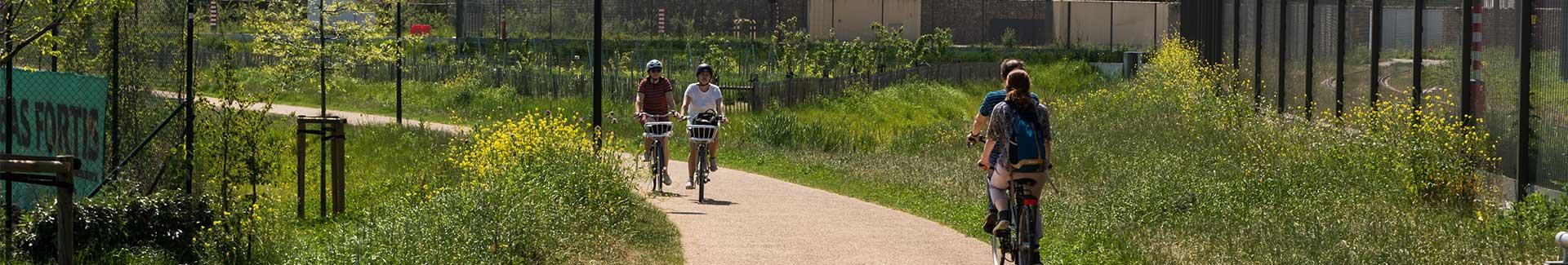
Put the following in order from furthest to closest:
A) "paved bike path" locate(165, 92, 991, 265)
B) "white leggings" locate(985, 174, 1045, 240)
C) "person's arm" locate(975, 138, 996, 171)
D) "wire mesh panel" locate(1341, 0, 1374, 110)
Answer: "wire mesh panel" locate(1341, 0, 1374, 110) < "paved bike path" locate(165, 92, 991, 265) < "person's arm" locate(975, 138, 996, 171) < "white leggings" locate(985, 174, 1045, 240)

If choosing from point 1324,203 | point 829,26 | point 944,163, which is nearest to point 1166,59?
point 944,163

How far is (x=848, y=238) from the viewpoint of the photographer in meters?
12.7

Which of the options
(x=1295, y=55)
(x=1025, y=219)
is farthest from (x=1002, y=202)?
(x=1295, y=55)

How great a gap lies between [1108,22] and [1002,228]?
51778 mm

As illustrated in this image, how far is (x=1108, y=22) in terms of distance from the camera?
60781 millimetres

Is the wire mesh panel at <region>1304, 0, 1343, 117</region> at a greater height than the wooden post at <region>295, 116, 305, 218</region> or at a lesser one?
greater

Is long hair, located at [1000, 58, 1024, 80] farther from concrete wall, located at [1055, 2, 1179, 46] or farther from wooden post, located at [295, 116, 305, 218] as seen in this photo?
concrete wall, located at [1055, 2, 1179, 46]

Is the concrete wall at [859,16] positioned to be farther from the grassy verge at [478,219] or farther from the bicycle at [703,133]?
the grassy verge at [478,219]

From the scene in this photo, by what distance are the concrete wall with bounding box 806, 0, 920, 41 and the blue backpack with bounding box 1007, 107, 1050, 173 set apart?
51.6 meters

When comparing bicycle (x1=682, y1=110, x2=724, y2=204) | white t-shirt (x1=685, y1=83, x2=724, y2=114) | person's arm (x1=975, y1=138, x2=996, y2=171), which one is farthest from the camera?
white t-shirt (x1=685, y1=83, x2=724, y2=114)

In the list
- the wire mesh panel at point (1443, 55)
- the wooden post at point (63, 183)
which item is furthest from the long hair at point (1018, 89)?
the wire mesh panel at point (1443, 55)

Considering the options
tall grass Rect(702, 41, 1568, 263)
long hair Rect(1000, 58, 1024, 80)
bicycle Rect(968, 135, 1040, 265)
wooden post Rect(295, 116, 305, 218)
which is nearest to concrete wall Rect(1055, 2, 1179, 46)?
tall grass Rect(702, 41, 1568, 263)

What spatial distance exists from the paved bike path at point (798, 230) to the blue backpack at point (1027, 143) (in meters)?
1.74

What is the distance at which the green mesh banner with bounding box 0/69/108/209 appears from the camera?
11977 mm
